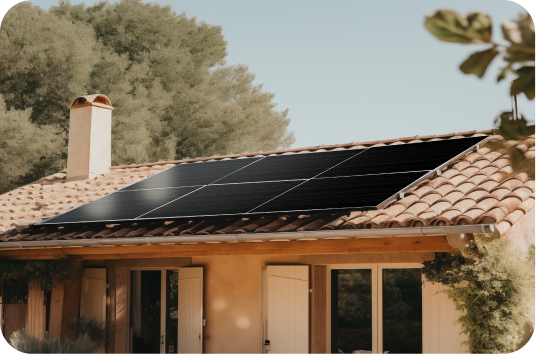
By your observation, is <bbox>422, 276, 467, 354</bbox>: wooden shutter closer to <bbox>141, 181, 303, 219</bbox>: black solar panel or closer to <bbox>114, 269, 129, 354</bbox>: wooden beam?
<bbox>141, 181, 303, 219</bbox>: black solar panel

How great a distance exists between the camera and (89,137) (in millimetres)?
13039

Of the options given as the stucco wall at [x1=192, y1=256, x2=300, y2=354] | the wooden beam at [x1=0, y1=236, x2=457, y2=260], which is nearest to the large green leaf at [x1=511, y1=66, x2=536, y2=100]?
the wooden beam at [x1=0, y1=236, x2=457, y2=260]

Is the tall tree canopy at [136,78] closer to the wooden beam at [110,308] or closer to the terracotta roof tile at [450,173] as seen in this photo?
the wooden beam at [110,308]

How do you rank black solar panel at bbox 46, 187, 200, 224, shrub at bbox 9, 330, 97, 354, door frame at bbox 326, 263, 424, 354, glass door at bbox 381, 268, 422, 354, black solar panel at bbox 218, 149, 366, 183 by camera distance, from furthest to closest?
shrub at bbox 9, 330, 97, 354 → black solar panel at bbox 218, 149, 366, 183 → black solar panel at bbox 46, 187, 200, 224 → door frame at bbox 326, 263, 424, 354 → glass door at bbox 381, 268, 422, 354

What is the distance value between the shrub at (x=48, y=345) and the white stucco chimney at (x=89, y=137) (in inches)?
185

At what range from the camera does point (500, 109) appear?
1.23 metres

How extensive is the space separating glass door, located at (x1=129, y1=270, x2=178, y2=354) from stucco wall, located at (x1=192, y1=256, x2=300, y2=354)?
43.9 inches

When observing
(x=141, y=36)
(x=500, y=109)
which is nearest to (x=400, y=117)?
(x=141, y=36)

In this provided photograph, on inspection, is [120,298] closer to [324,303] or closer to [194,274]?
[194,274]

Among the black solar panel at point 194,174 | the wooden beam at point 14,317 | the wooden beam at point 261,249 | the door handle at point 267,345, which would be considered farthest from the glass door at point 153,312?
the door handle at point 267,345

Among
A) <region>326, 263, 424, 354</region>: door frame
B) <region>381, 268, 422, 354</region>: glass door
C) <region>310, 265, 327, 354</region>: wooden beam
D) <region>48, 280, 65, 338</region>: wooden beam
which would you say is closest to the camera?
<region>381, 268, 422, 354</region>: glass door

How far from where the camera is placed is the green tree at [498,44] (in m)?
1.05

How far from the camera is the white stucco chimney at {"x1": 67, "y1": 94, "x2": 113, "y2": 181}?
13102 millimetres

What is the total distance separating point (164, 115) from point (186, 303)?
16935 millimetres
